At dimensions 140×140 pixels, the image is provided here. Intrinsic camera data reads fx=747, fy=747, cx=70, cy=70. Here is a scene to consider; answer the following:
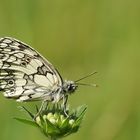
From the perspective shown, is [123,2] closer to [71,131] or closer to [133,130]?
[133,130]

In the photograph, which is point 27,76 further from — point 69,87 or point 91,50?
point 91,50

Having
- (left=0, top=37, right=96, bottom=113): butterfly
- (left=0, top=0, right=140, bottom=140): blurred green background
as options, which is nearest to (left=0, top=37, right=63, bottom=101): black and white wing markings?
(left=0, top=37, right=96, bottom=113): butterfly

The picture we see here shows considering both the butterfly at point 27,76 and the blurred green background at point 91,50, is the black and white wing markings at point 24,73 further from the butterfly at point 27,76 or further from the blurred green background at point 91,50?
the blurred green background at point 91,50

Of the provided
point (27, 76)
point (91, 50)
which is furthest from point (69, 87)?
point (91, 50)

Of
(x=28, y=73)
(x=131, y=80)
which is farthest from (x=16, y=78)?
(x=131, y=80)

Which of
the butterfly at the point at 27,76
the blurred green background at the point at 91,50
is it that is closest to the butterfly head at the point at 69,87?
the butterfly at the point at 27,76
